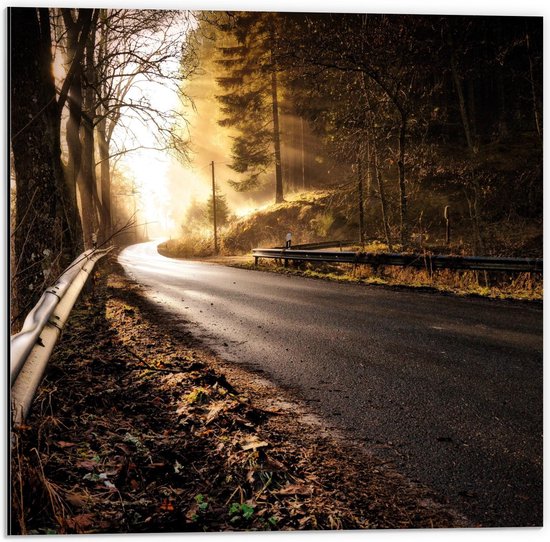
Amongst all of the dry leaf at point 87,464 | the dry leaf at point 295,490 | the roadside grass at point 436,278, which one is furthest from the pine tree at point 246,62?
the roadside grass at point 436,278

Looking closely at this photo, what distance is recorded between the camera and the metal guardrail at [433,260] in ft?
22.3

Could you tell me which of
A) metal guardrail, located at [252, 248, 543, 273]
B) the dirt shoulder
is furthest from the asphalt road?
metal guardrail, located at [252, 248, 543, 273]

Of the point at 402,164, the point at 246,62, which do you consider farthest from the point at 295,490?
the point at 402,164

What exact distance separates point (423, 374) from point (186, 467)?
97.2 inches

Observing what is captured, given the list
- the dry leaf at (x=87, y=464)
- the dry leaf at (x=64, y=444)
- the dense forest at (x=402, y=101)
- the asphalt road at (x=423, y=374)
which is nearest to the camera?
the dry leaf at (x=87, y=464)

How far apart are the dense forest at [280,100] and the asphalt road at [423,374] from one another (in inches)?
88.9

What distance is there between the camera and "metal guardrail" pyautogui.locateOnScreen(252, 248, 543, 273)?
22.3ft

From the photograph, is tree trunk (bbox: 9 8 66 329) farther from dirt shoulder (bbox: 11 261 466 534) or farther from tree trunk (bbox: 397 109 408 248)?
tree trunk (bbox: 397 109 408 248)

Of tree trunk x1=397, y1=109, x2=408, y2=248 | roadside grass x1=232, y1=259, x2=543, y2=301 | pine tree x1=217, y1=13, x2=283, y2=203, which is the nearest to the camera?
pine tree x1=217, y1=13, x2=283, y2=203

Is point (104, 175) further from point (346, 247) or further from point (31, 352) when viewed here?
point (31, 352)

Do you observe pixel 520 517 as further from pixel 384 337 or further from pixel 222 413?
pixel 384 337

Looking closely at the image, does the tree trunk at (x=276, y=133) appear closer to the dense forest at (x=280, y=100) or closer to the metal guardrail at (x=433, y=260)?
the dense forest at (x=280, y=100)

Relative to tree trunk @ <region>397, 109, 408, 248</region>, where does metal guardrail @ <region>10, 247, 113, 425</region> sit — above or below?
below

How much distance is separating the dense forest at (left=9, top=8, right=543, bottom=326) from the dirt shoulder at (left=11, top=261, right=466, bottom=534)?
2.66 feet
